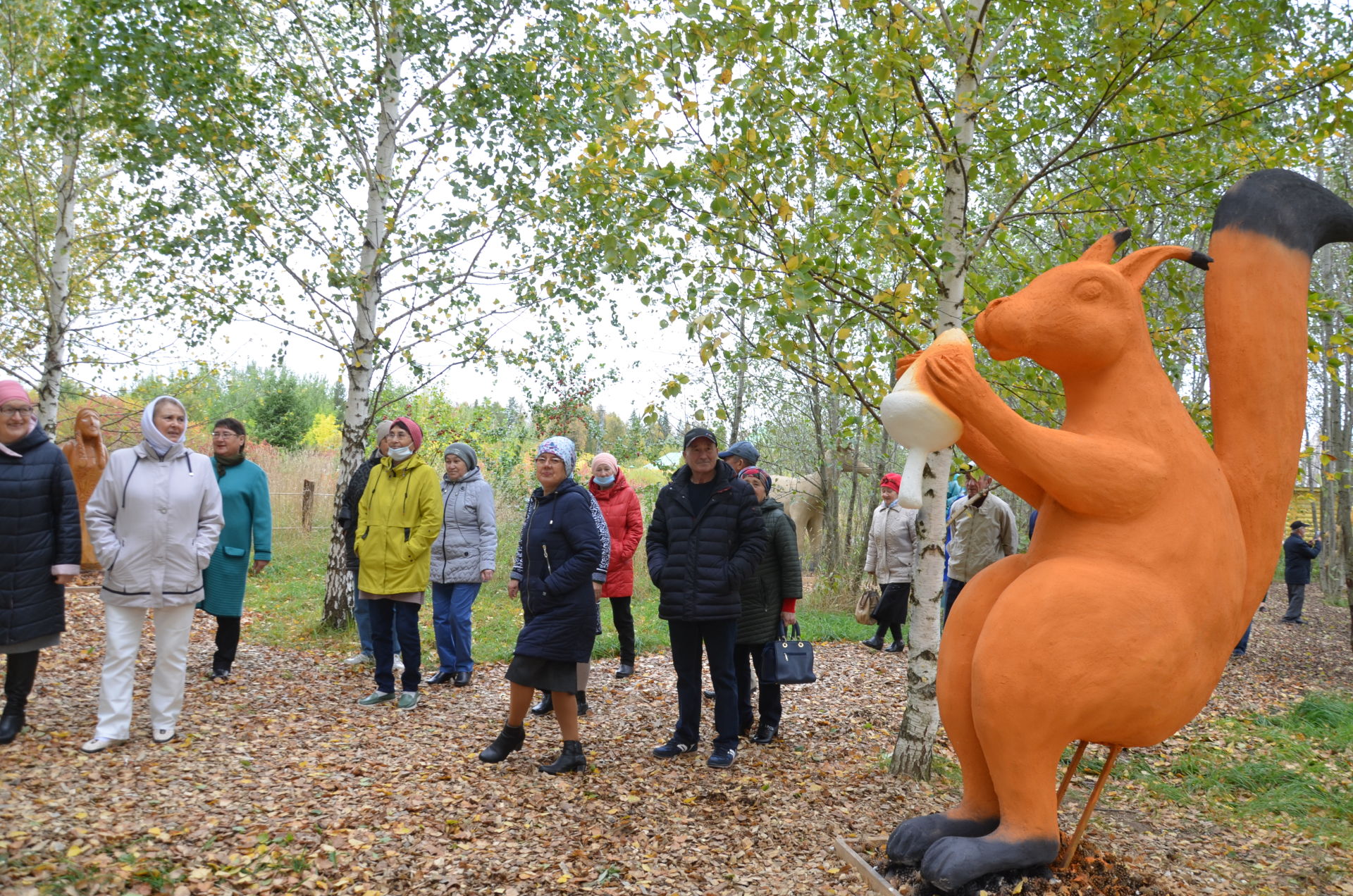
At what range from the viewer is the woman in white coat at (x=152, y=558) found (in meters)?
4.52

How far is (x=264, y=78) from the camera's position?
307 inches

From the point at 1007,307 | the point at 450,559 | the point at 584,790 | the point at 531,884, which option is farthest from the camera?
the point at 450,559

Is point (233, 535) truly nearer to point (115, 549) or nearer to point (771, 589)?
point (115, 549)

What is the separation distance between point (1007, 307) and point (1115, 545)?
83 cm

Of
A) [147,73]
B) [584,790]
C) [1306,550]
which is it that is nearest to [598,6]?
[584,790]

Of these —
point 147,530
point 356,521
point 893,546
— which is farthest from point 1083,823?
point 356,521

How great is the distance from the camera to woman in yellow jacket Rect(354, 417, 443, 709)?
570 cm

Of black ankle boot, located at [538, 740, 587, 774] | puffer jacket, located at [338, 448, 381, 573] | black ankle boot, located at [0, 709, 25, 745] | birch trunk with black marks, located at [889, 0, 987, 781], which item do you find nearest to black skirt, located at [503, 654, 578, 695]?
black ankle boot, located at [538, 740, 587, 774]

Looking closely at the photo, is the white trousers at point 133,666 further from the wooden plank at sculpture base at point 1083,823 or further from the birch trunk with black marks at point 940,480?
→ the wooden plank at sculpture base at point 1083,823

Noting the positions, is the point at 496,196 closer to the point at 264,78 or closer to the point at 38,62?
the point at 264,78

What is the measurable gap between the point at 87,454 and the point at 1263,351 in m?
9.03

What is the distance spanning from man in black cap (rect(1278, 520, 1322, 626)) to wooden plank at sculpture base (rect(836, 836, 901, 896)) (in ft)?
41.0

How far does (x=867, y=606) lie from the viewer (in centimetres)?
866

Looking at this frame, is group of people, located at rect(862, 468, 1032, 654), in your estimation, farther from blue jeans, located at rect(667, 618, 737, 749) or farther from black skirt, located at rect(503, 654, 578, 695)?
black skirt, located at rect(503, 654, 578, 695)
